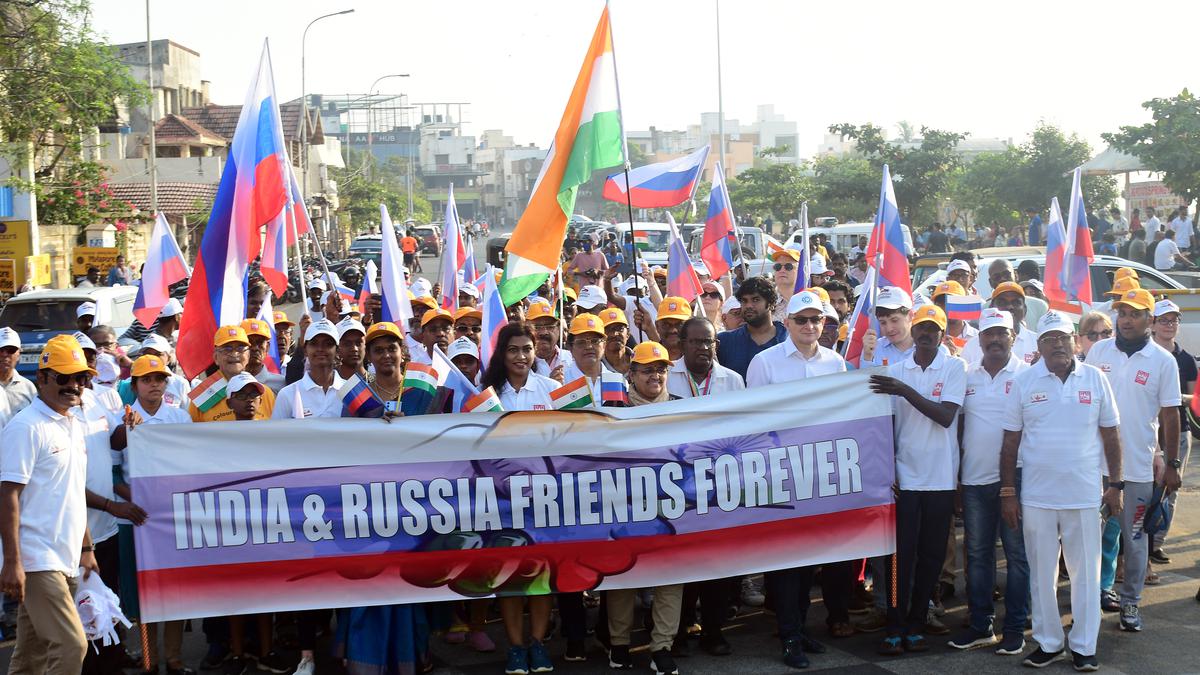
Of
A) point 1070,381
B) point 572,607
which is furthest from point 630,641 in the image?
point 1070,381

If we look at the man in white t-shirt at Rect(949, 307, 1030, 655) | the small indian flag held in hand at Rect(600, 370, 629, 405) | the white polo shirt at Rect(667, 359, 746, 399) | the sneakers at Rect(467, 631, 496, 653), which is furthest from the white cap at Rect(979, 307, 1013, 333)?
the sneakers at Rect(467, 631, 496, 653)

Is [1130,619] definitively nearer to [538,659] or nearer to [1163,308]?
[1163,308]

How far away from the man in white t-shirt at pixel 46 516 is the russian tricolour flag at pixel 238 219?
230 cm

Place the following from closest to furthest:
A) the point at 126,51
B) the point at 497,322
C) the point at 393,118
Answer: the point at 497,322
the point at 126,51
the point at 393,118

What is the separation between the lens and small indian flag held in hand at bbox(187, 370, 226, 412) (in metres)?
7.36

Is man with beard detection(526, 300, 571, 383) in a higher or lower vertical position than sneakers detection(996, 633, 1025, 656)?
higher

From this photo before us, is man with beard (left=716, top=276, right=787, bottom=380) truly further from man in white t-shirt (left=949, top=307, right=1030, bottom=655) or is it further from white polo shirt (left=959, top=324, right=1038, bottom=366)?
man in white t-shirt (left=949, top=307, right=1030, bottom=655)

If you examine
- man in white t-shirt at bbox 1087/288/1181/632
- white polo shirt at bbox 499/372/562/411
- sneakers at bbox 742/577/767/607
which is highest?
white polo shirt at bbox 499/372/562/411

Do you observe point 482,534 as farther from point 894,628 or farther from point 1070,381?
point 1070,381

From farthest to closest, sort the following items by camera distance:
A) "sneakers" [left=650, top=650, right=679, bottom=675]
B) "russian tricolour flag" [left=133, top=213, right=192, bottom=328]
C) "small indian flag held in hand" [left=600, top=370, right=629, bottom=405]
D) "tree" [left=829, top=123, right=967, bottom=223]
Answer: "tree" [left=829, top=123, right=967, bottom=223] < "russian tricolour flag" [left=133, top=213, right=192, bottom=328] < "small indian flag held in hand" [left=600, top=370, right=629, bottom=405] < "sneakers" [left=650, top=650, right=679, bottom=675]

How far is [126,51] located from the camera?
63812 mm

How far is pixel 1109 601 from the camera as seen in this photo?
25.6ft

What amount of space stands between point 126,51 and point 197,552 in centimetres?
6290

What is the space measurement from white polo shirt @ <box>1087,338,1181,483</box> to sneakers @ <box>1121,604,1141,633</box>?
2.43 feet
